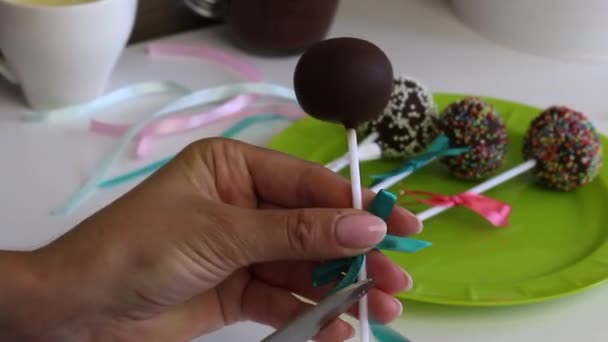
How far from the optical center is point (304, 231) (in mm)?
450

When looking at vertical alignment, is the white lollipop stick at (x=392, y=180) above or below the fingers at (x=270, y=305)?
above

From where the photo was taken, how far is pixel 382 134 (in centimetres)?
68

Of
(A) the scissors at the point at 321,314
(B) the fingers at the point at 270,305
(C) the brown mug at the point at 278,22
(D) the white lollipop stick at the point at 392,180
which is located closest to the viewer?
(A) the scissors at the point at 321,314

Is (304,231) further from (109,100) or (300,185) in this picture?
(109,100)

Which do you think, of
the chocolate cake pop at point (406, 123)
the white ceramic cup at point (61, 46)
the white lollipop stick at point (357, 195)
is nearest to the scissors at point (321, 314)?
the white lollipop stick at point (357, 195)

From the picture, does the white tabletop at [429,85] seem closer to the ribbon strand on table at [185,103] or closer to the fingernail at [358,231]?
the ribbon strand on table at [185,103]

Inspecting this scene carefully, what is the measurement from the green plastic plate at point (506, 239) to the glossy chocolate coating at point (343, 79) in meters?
0.15

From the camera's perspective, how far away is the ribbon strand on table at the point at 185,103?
26.1 inches

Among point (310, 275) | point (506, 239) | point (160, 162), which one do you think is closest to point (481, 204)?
point (506, 239)

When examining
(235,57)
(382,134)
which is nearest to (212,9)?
(235,57)

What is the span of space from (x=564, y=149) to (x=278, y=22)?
0.30 metres

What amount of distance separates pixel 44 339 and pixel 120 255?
76 millimetres

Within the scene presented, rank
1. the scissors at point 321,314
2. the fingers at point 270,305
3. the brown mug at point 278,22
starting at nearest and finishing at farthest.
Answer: the scissors at point 321,314 < the fingers at point 270,305 < the brown mug at point 278,22

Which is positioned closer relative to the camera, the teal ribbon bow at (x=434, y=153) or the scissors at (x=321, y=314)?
the scissors at (x=321, y=314)
